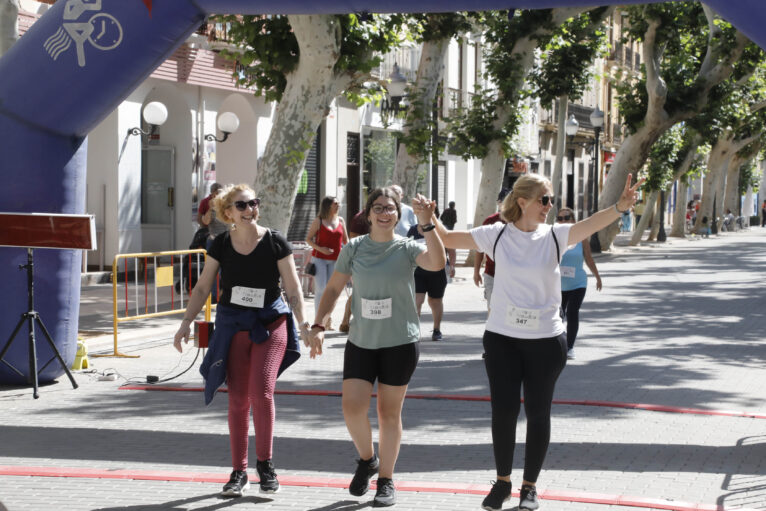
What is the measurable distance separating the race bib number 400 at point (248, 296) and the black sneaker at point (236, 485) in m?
0.94

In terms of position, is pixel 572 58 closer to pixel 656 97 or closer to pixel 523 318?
pixel 656 97

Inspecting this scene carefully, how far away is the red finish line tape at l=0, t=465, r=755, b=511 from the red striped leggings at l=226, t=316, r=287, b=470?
1.04 feet

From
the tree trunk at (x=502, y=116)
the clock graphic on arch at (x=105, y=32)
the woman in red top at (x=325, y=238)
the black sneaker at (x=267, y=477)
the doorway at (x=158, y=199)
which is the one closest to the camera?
the black sneaker at (x=267, y=477)

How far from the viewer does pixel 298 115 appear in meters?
15.9

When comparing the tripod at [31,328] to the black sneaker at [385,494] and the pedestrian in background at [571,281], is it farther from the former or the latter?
the pedestrian in background at [571,281]

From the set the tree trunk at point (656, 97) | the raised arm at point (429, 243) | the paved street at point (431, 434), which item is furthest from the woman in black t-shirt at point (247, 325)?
the tree trunk at point (656, 97)

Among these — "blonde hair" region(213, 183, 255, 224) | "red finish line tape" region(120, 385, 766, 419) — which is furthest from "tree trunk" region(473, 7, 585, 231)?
"blonde hair" region(213, 183, 255, 224)

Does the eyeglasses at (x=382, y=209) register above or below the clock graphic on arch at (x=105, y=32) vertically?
below

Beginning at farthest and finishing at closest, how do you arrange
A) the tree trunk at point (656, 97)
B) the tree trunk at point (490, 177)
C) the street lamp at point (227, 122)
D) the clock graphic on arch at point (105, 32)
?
the tree trunk at point (656, 97) → the tree trunk at point (490, 177) → the street lamp at point (227, 122) → the clock graphic on arch at point (105, 32)

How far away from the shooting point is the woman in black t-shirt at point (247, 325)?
21.0 feet

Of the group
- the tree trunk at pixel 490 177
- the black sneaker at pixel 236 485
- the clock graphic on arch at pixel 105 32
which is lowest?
the black sneaker at pixel 236 485

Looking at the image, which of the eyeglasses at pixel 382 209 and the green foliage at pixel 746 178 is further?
the green foliage at pixel 746 178

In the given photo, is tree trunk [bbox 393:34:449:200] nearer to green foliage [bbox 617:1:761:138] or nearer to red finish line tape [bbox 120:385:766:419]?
green foliage [bbox 617:1:761:138]

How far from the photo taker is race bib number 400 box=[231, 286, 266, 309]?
6.53 m
